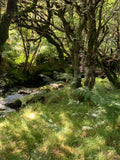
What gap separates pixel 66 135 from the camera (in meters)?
2.75

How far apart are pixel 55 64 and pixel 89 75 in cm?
597

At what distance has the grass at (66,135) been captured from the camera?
227 cm

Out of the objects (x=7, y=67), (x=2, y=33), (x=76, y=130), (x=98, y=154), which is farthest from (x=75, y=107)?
(x=7, y=67)

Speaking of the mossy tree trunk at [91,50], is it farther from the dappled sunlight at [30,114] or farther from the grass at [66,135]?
the dappled sunlight at [30,114]

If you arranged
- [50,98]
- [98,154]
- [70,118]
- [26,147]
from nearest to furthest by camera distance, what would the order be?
[98,154] → [26,147] → [70,118] → [50,98]

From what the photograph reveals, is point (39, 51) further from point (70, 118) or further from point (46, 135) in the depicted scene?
point (46, 135)

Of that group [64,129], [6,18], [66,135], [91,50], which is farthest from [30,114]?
[91,50]

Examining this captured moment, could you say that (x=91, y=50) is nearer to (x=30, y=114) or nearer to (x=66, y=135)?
(x=30, y=114)

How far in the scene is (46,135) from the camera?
2.78 metres

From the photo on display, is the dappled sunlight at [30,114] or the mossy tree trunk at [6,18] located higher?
the mossy tree trunk at [6,18]

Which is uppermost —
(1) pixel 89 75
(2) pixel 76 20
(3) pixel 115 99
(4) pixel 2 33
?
(2) pixel 76 20

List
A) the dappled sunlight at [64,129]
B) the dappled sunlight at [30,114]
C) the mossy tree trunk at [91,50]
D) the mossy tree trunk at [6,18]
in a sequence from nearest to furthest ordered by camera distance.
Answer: the mossy tree trunk at [6,18] → the dappled sunlight at [64,129] → the dappled sunlight at [30,114] → the mossy tree trunk at [91,50]

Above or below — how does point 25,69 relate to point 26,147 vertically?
above

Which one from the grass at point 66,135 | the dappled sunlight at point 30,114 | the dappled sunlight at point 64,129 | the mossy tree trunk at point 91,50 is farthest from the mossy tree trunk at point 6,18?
the mossy tree trunk at point 91,50
